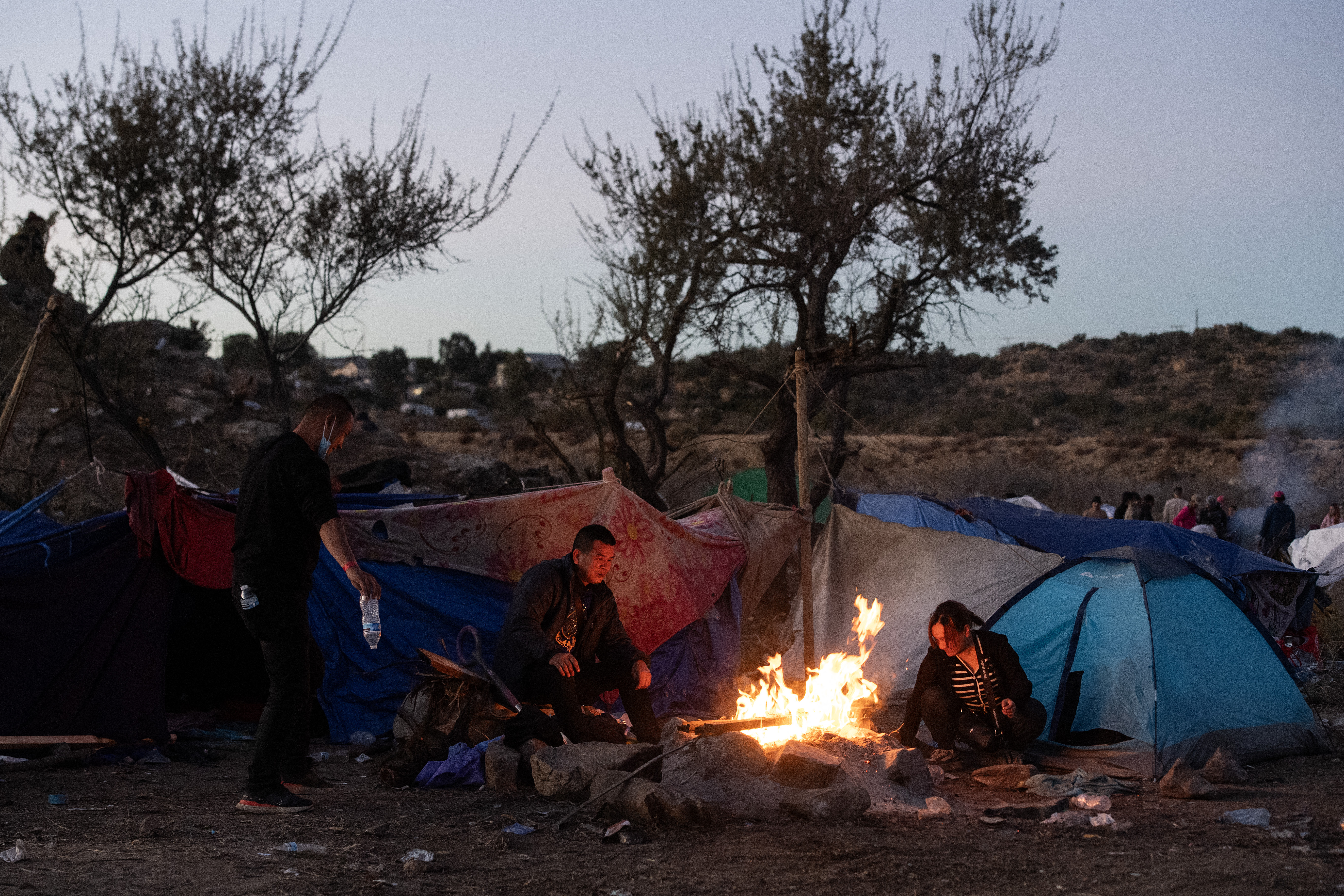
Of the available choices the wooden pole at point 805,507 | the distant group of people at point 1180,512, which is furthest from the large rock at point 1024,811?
the distant group of people at point 1180,512

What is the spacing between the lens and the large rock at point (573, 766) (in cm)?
500

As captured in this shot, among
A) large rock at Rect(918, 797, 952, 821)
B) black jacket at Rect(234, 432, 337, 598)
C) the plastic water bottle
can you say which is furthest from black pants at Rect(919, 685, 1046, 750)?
black jacket at Rect(234, 432, 337, 598)

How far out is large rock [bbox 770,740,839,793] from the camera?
4984 millimetres

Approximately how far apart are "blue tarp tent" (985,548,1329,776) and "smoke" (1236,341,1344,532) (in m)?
14.0

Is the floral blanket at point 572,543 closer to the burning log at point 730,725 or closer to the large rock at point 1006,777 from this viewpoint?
the burning log at point 730,725

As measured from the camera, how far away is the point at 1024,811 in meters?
4.90

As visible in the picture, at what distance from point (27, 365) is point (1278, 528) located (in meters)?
15.7

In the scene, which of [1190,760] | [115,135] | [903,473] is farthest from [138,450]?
[1190,760]

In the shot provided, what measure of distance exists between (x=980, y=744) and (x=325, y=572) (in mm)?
3863

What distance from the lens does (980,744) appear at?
5855 millimetres

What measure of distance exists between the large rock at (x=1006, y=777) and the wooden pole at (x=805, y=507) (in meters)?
1.70

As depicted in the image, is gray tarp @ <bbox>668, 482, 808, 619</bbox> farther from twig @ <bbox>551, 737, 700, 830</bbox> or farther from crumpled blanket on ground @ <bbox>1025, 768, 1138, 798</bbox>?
twig @ <bbox>551, 737, 700, 830</bbox>

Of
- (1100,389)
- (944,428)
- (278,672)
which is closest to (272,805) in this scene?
(278,672)

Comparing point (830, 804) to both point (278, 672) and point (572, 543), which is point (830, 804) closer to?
point (278, 672)
